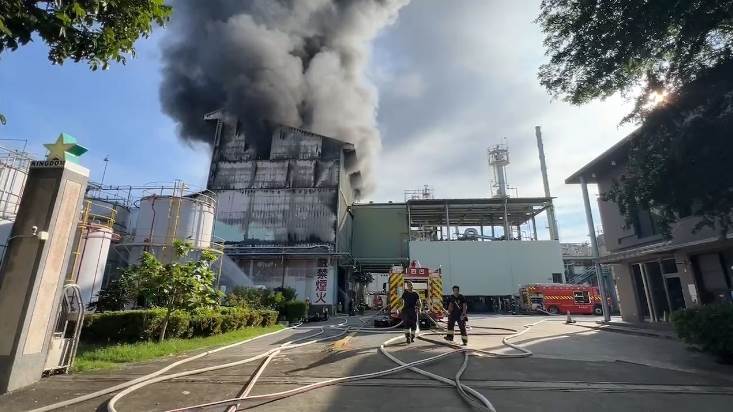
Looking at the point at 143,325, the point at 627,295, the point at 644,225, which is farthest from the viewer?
the point at 627,295

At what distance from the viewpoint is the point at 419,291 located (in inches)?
560

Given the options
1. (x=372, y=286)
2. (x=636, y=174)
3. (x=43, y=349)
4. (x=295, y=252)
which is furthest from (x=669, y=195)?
(x=372, y=286)

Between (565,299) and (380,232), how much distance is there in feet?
57.9

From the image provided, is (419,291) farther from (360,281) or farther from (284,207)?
(360,281)

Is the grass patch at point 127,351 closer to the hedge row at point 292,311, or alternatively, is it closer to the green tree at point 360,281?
the hedge row at point 292,311

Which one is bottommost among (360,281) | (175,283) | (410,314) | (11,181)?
(410,314)

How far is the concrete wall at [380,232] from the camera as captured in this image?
37.3 m

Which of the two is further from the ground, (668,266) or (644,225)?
(644,225)

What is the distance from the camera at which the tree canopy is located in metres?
3.79

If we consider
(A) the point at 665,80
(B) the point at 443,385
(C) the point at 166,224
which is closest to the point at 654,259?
(A) the point at 665,80

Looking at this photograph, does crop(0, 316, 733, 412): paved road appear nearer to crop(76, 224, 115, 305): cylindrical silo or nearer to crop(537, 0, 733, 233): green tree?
crop(537, 0, 733, 233): green tree

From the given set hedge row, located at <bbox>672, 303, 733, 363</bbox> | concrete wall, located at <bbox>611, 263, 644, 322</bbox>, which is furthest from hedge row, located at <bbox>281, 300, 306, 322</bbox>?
hedge row, located at <bbox>672, 303, 733, 363</bbox>

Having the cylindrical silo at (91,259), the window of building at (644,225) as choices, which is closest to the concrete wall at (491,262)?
the window of building at (644,225)

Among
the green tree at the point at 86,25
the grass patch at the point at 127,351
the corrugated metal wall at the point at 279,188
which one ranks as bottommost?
the grass patch at the point at 127,351
